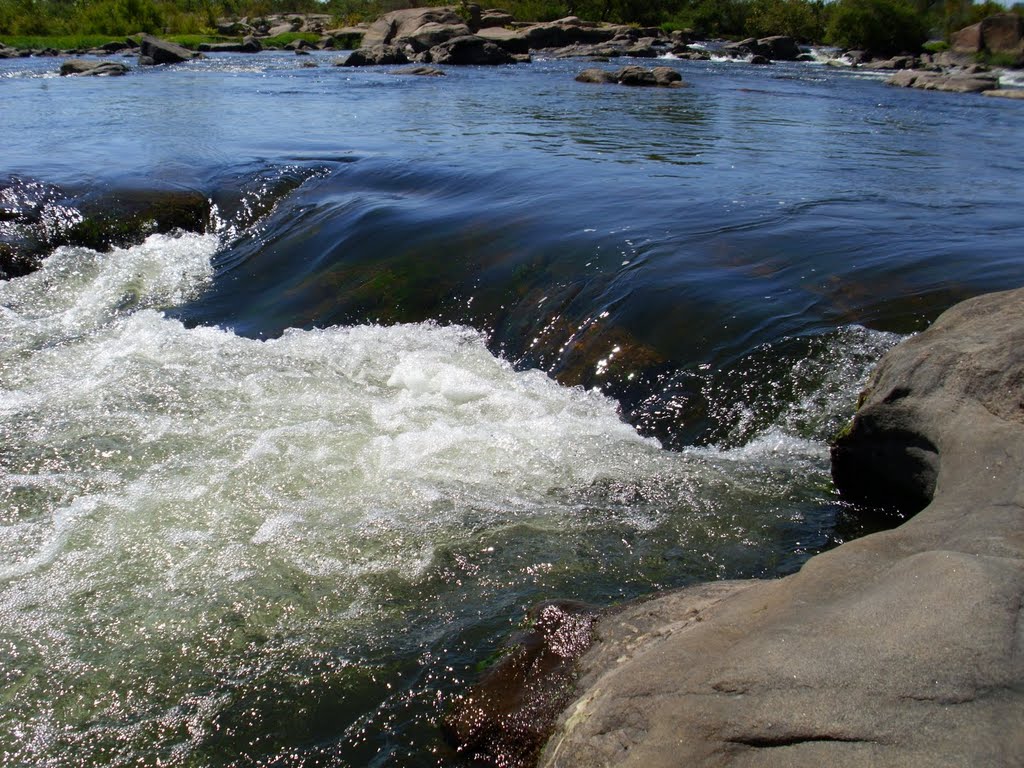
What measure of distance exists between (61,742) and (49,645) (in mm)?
556

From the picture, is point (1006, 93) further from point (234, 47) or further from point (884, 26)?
point (234, 47)

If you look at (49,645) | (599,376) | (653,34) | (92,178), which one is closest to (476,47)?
(653,34)

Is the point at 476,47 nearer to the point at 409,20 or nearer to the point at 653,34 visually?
the point at 409,20

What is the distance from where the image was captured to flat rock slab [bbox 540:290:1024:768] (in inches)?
71.6

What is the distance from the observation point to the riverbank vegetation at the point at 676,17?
41469 millimetres

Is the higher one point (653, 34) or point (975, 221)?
point (653, 34)

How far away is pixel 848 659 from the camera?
2.02 m

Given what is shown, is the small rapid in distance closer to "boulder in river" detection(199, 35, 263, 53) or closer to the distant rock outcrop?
the distant rock outcrop

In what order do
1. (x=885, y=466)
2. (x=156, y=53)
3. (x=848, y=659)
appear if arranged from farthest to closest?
(x=156, y=53) → (x=885, y=466) → (x=848, y=659)

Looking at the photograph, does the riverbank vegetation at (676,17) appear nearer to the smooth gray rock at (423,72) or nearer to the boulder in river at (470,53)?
the boulder in river at (470,53)

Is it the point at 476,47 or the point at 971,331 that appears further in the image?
the point at 476,47

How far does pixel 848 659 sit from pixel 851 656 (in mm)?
11

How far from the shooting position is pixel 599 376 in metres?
5.55

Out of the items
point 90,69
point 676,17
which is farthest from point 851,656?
point 676,17
